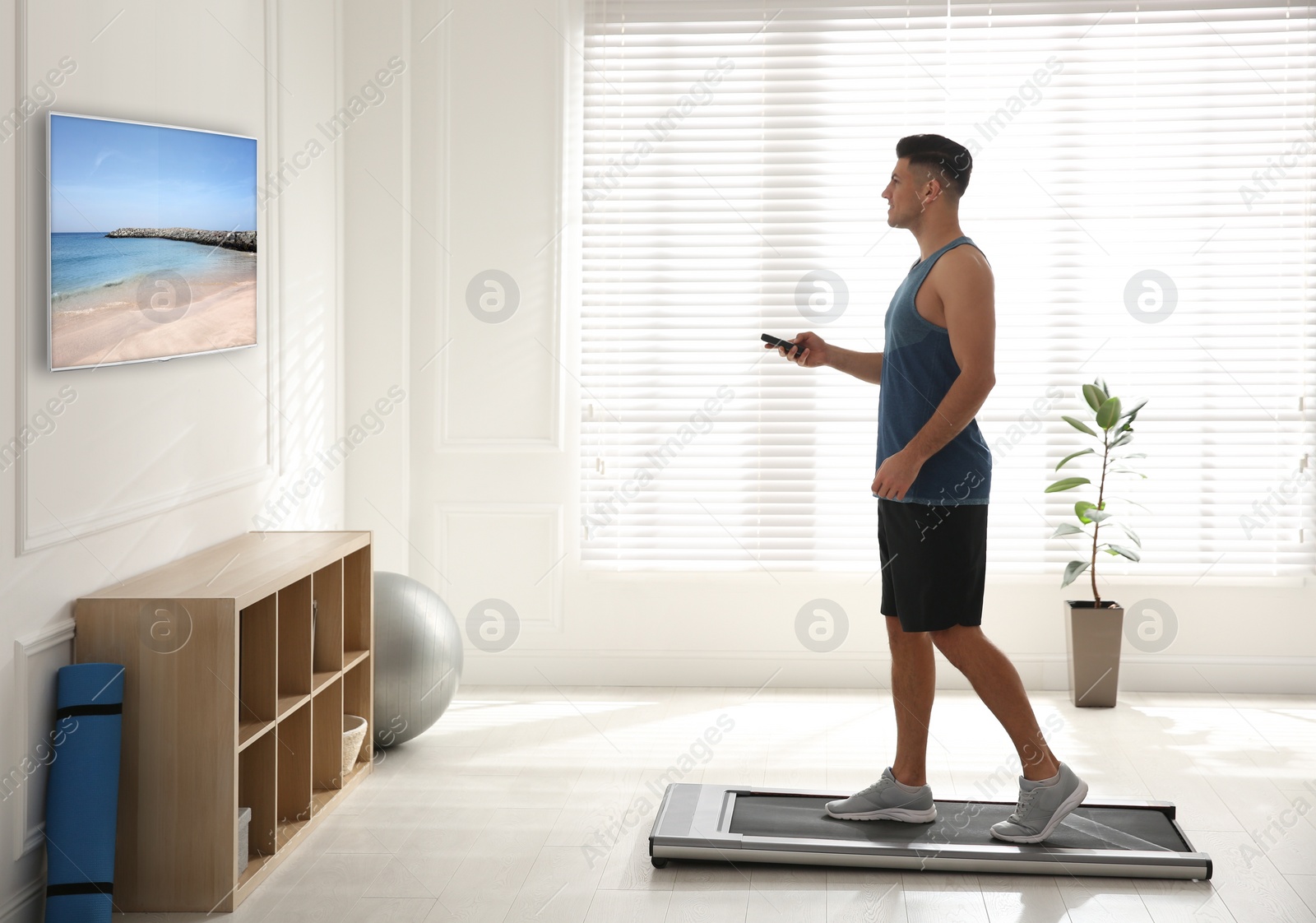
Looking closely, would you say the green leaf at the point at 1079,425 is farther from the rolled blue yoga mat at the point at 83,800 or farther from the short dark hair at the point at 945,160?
the rolled blue yoga mat at the point at 83,800

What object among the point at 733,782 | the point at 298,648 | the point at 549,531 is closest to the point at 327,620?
the point at 298,648

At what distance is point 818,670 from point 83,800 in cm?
281

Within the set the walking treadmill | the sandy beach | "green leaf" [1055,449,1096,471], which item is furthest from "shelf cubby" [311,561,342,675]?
"green leaf" [1055,449,1096,471]

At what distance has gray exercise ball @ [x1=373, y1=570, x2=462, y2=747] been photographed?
3.75 m

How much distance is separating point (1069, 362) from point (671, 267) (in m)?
1.53

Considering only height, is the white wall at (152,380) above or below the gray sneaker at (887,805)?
above

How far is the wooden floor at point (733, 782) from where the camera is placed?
271 cm

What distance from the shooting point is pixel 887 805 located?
3127 millimetres

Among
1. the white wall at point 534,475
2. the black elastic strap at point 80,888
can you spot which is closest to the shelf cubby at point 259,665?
the black elastic strap at point 80,888

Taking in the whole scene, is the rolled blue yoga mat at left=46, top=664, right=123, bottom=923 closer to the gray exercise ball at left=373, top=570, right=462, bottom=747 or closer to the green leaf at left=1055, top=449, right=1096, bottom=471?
the gray exercise ball at left=373, top=570, right=462, bottom=747

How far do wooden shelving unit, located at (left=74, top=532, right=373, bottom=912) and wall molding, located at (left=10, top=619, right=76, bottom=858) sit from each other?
0.43 ft

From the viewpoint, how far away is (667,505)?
473cm

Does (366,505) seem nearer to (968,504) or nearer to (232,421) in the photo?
(232,421)

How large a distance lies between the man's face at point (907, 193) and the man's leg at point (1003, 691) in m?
0.99
